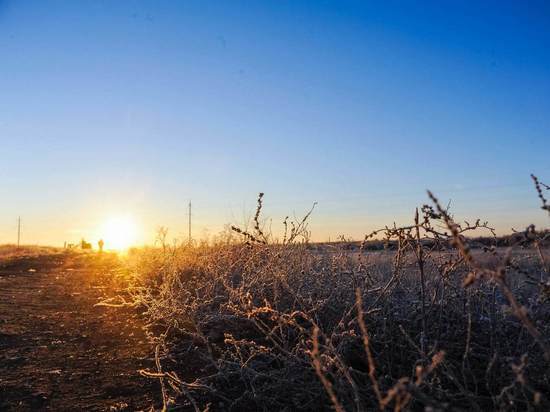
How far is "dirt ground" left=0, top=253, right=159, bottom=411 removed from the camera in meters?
2.80

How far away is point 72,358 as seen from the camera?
3605mm

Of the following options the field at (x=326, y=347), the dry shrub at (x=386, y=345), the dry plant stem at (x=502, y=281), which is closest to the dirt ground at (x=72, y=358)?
the field at (x=326, y=347)

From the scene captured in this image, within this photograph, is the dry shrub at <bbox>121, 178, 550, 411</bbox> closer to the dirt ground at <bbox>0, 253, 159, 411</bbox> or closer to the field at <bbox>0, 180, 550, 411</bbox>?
→ the field at <bbox>0, 180, 550, 411</bbox>

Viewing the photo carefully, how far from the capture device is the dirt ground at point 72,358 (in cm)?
280

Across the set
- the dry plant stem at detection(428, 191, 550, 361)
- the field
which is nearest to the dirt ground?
the field

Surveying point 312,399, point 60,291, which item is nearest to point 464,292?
point 312,399

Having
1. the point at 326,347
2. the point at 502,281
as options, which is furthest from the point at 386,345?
the point at 502,281

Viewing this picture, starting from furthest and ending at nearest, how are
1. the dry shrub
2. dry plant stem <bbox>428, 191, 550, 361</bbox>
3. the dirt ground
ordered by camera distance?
the dirt ground, the dry shrub, dry plant stem <bbox>428, 191, 550, 361</bbox>

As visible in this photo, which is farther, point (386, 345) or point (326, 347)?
point (386, 345)

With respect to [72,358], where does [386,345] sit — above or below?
above

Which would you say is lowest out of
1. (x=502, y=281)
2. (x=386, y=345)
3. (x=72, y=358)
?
(x=72, y=358)

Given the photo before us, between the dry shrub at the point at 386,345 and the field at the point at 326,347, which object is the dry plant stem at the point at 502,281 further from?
the dry shrub at the point at 386,345

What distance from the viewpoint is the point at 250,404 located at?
2652mm

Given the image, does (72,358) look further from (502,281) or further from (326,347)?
(502,281)
